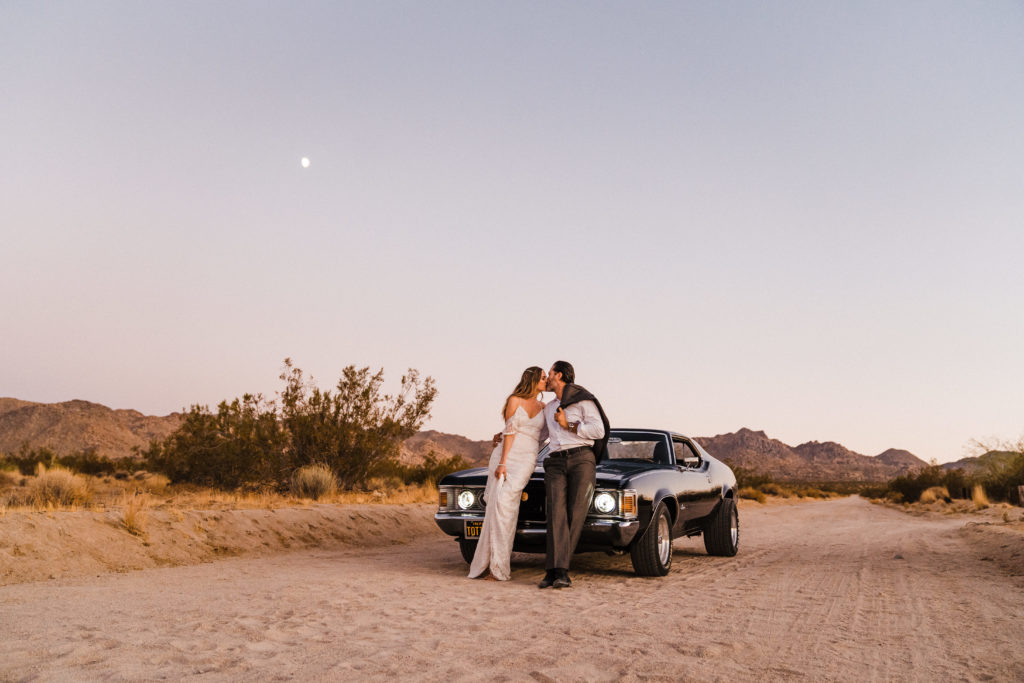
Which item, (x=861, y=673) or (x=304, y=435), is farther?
(x=304, y=435)

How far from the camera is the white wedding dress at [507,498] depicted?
820 cm

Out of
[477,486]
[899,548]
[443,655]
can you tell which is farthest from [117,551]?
[899,548]

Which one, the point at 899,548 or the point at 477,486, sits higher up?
the point at 477,486

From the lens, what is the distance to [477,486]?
885 cm

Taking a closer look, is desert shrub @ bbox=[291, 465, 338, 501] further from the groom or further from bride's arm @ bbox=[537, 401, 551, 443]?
the groom

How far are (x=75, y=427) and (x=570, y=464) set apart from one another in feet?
240

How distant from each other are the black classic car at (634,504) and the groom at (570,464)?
0.87 feet

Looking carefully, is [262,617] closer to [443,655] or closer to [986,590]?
[443,655]

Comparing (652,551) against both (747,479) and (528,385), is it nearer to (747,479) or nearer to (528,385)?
(528,385)

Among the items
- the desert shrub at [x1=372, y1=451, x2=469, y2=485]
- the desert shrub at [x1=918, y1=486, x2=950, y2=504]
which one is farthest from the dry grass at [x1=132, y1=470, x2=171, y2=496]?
the desert shrub at [x1=918, y1=486, x2=950, y2=504]

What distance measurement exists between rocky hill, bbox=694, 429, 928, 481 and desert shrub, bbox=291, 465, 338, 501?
110m

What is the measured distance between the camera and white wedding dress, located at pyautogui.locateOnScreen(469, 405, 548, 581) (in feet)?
26.9

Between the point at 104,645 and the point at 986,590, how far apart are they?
8013mm

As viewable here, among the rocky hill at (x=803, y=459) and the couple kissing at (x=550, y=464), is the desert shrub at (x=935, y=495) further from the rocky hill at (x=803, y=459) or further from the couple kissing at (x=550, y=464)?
the rocky hill at (x=803, y=459)
